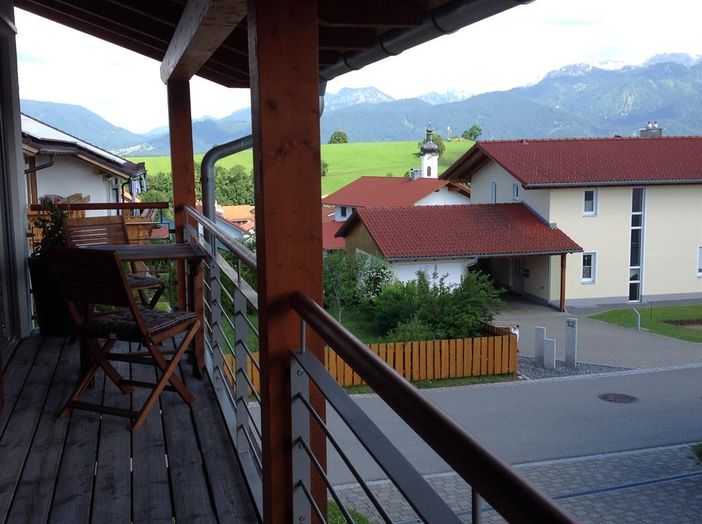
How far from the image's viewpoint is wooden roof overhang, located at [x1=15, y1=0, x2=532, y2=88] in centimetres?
269

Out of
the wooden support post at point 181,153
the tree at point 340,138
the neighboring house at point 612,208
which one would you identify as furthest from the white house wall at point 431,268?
the tree at point 340,138

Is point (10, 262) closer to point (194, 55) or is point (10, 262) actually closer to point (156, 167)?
point (194, 55)

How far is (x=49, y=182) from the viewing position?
641 inches

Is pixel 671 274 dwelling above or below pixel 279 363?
below

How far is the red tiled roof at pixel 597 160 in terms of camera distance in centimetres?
2678

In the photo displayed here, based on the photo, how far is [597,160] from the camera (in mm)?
28000

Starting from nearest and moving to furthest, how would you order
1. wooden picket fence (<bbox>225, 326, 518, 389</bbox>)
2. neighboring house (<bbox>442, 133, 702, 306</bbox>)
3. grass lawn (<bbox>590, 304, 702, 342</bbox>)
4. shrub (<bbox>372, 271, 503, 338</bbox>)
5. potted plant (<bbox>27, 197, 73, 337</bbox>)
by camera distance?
potted plant (<bbox>27, 197, 73, 337</bbox>), wooden picket fence (<bbox>225, 326, 518, 389</bbox>), shrub (<bbox>372, 271, 503, 338</bbox>), grass lawn (<bbox>590, 304, 702, 342</bbox>), neighboring house (<bbox>442, 133, 702, 306</bbox>)

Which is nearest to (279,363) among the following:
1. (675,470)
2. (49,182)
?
(675,470)

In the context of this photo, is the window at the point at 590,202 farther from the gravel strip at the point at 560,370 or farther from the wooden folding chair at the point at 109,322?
the wooden folding chair at the point at 109,322

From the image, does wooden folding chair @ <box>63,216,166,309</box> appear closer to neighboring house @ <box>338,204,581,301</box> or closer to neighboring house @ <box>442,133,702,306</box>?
neighboring house @ <box>338,204,581,301</box>

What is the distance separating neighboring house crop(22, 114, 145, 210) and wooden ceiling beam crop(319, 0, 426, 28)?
8644 millimetres

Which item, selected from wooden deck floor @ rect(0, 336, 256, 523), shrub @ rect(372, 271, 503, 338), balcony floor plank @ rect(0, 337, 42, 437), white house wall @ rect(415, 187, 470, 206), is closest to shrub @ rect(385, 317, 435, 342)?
shrub @ rect(372, 271, 503, 338)

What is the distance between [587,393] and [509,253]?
39.0 feet

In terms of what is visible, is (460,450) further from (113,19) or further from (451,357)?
(451,357)
